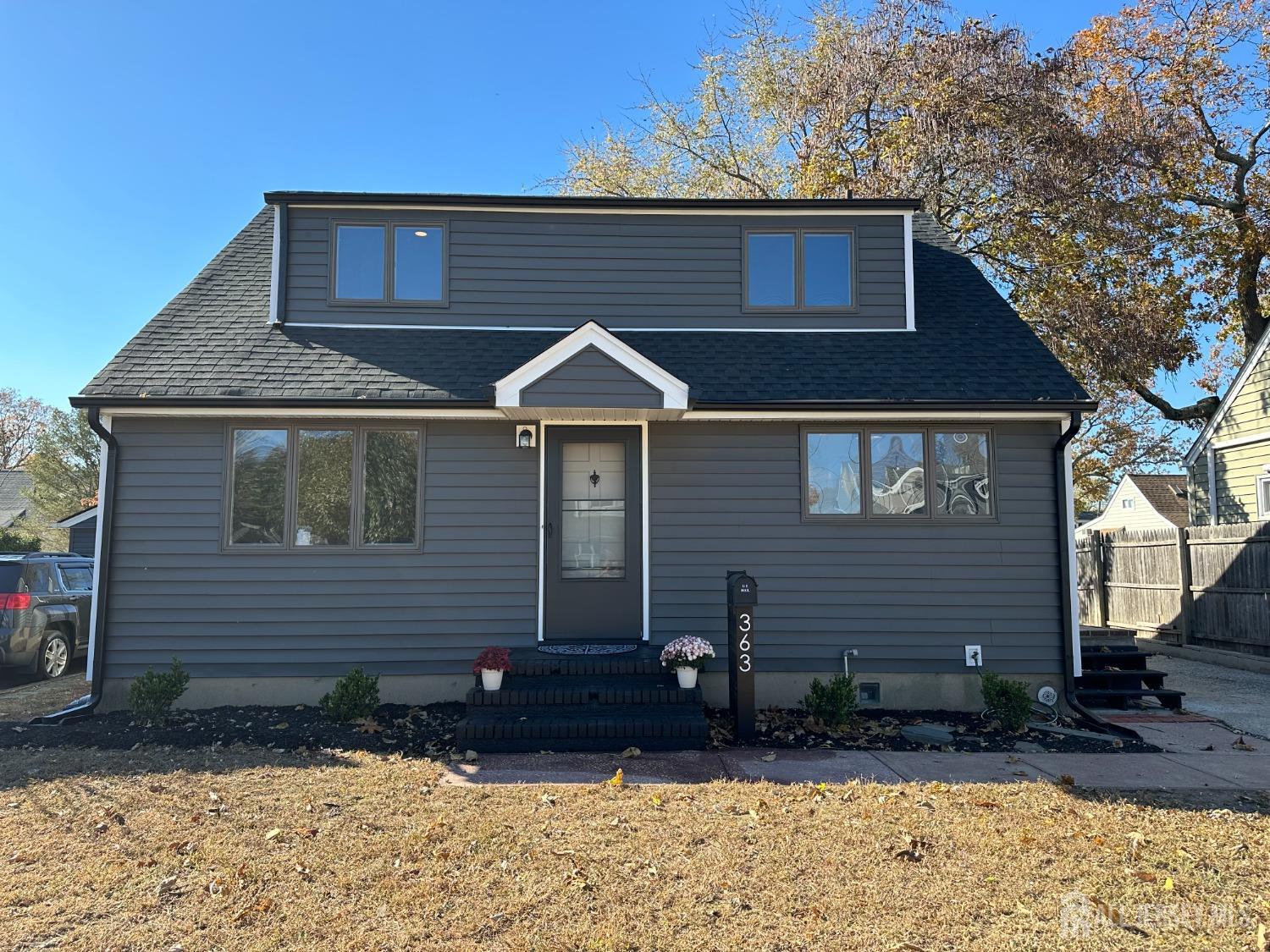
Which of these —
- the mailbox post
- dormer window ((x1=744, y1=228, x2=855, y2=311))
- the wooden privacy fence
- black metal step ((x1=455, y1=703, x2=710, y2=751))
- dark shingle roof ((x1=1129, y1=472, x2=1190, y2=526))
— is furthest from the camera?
dark shingle roof ((x1=1129, y1=472, x2=1190, y2=526))

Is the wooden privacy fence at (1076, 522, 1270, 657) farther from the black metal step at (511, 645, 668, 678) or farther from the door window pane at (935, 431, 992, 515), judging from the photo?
the black metal step at (511, 645, 668, 678)

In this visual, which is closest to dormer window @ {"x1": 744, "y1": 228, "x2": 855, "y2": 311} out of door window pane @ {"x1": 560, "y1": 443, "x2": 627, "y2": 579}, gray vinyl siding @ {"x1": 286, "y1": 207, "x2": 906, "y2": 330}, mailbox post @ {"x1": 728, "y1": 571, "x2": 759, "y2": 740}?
gray vinyl siding @ {"x1": 286, "y1": 207, "x2": 906, "y2": 330}

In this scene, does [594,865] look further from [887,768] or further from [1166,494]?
[1166,494]

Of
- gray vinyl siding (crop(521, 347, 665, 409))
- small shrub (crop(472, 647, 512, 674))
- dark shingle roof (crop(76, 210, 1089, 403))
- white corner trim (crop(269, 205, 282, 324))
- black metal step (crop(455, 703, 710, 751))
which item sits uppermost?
white corner trim (crop(269, 205, 282, 324))

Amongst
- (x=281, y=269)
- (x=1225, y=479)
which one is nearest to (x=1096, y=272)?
(x=1225, y=479)

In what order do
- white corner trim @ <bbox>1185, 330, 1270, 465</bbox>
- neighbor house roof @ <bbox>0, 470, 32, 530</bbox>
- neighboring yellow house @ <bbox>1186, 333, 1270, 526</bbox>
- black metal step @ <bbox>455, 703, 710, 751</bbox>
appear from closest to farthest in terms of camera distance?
black metal step @ <bbox>455, 703, 710, 751</bbox>, neighboring yellow house @ <bbox>1186, 333, 1270, 526</bbox>, white corner trim @ <bbox>1185, 330, 1270, 465</bbox>, neighbor house roof @ <bbox>0, 470, 32, 530</bbox>

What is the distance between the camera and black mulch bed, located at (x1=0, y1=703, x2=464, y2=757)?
616cm

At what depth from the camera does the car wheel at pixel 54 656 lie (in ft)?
31.9

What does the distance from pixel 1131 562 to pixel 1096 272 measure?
5.67 metres

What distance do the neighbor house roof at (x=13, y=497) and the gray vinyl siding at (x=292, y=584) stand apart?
28016mm

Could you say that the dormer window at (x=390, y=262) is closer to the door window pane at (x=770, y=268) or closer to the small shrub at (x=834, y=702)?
the door window pane at (x=770, y=268)

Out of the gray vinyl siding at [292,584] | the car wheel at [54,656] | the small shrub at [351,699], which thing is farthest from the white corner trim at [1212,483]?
the car wheel at [54,656]

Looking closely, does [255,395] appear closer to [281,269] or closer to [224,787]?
[281,269]

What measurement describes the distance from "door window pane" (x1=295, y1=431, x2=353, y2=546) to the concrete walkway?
9.47 feet
